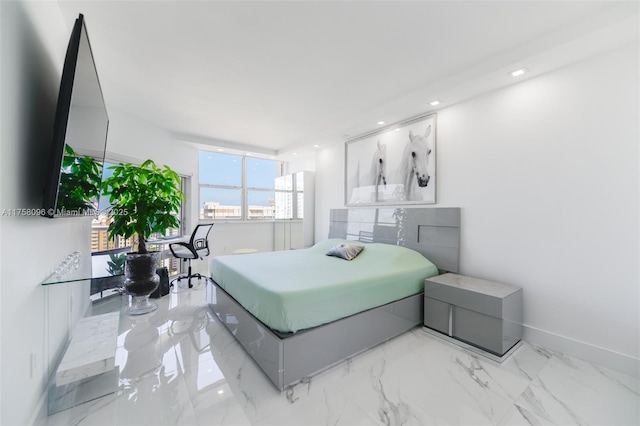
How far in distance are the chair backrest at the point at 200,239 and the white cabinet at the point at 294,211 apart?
6.07 feet

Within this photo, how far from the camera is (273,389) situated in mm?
1802

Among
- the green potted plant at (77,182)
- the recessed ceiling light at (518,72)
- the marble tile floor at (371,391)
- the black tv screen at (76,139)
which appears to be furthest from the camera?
the recessed ceiling light at (518,72)

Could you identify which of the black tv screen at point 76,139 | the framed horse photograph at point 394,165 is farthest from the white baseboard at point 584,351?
the black tv screen at point 76,139

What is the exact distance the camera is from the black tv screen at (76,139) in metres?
1.27

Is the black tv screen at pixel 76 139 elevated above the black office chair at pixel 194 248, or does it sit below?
above

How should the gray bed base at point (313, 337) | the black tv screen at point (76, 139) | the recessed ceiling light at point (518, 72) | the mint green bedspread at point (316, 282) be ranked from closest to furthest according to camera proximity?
1. the black tv screen at point (76, 139)
2. the gray bed base at point (313, 337)
3. the mint green bedspread at point (316, 282)
4. the recessed ceiling light at point (518, 72)

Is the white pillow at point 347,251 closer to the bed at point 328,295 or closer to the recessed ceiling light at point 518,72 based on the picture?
the bed at point 328,295

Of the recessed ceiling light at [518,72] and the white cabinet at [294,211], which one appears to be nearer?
the recessed ceiling light at [518,72]

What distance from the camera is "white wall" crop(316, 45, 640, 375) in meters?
2.04

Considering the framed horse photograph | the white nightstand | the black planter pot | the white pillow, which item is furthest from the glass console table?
the framed horse photograph

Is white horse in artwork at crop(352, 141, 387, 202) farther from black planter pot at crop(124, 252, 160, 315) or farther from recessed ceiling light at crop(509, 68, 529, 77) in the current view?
black planter pot at crop(124, 252, 160, 315)

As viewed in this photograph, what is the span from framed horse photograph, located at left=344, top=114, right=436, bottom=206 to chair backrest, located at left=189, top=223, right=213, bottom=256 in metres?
2.52

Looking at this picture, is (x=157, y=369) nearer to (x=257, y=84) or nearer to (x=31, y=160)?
(x=31, y=160)

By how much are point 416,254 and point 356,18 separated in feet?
8.32
